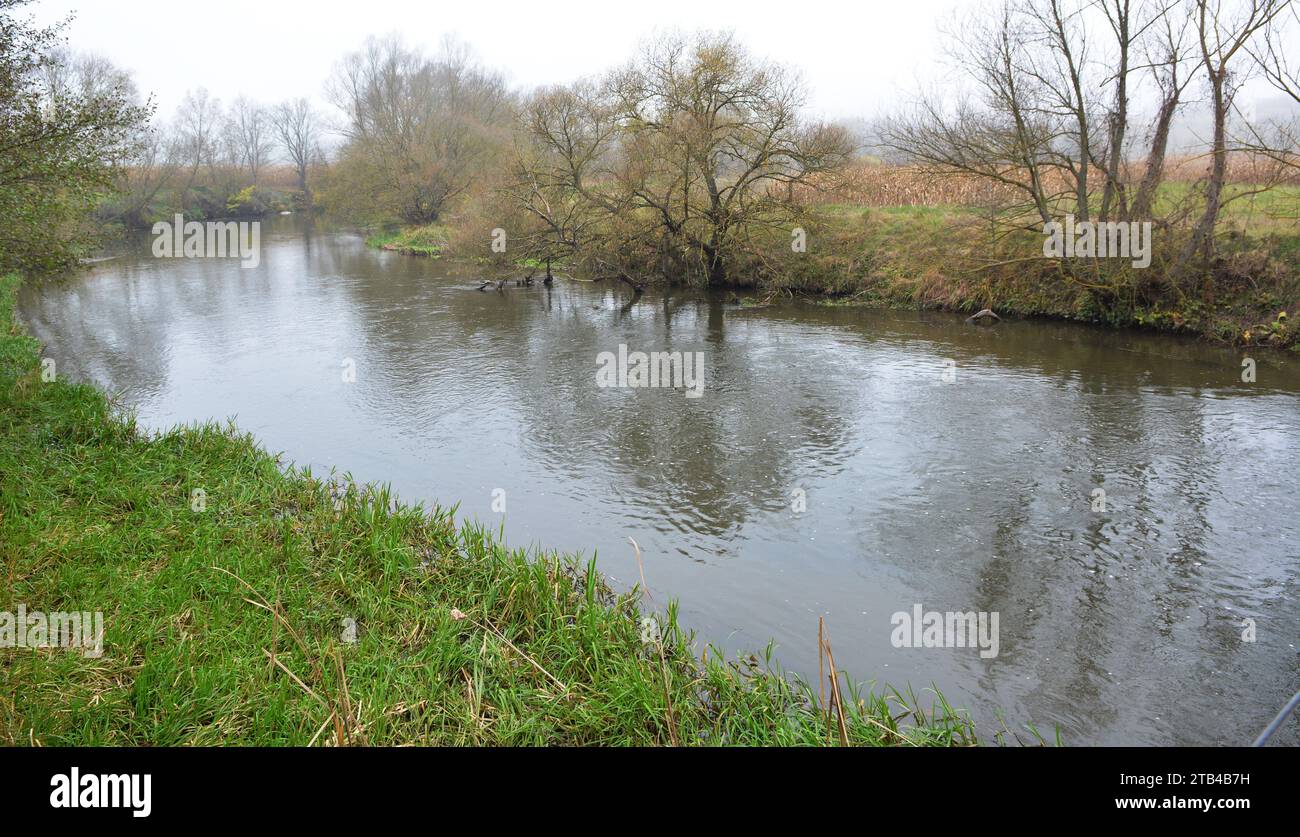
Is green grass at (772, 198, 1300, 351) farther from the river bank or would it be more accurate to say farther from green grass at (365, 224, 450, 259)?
green grass at (365, 224, 450, 259)

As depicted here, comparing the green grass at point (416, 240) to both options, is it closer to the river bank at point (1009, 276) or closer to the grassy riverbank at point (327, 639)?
the river bank at point (1009, 276)

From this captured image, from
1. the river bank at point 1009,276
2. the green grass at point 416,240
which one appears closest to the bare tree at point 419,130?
the green grass at point 416,240

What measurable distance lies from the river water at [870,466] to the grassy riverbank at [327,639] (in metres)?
0.87

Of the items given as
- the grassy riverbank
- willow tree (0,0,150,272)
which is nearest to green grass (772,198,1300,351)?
the grassy riverbank

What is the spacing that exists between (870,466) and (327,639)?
6.78 meters

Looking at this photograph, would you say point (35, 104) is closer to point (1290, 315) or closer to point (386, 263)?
point (1290, 315)

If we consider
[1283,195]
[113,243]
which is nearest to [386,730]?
[1283,195]

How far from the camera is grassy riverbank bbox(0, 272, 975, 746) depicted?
4.54 m

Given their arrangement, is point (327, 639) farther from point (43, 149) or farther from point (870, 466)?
point (43, 149)

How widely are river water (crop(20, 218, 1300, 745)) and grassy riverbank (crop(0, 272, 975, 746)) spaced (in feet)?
2.87

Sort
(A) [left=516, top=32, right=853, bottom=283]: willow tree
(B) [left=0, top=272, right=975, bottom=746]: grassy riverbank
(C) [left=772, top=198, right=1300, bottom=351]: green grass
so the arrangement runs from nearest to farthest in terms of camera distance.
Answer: (B) [left=0, top=272, right=975, bottom=746]: grassy riverbank, (C) [left=772, top=198, right=1300, bottom=351]: green grass, (A) [left=516, top=32, right=853, bottom=283]: willow tree

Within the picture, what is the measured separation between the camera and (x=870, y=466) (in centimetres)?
997

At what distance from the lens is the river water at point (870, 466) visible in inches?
239

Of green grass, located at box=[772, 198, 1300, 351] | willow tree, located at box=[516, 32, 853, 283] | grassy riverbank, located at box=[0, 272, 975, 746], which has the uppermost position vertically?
willow tree, located at box=[516, 32, 853, 283]
